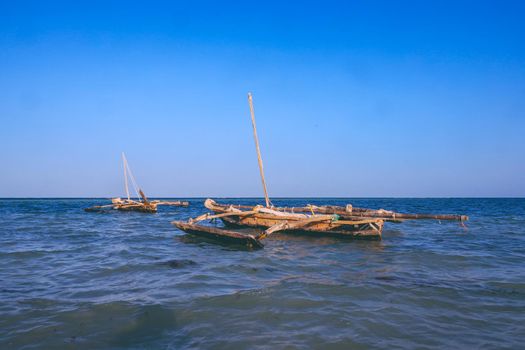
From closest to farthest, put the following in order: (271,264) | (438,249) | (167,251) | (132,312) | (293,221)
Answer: (132,312) → (271,264) → (167,251) → (438,249) → (293,221)

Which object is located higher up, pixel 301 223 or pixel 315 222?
pixel 301 223

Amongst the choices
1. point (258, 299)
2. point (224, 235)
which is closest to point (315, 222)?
point (224, 235)

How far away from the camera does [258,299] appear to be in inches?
252

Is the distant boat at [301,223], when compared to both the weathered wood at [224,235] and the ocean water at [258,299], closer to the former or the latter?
the weathered wood at [224,235]

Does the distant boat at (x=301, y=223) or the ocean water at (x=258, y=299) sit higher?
the distant boat at (x=301, y=223)

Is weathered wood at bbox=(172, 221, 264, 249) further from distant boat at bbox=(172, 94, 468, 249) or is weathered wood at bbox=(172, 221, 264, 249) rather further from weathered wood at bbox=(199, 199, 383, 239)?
weathered wood at bbox=(199, 199, 383, 239)

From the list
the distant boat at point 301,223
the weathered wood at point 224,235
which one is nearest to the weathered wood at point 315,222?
the distant boat at point 301,223

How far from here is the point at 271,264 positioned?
386 inches

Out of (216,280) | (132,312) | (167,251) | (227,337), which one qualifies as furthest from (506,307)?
(167,251)

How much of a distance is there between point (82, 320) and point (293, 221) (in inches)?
423

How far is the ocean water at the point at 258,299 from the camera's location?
474cm

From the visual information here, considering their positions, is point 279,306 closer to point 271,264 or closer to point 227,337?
point 227,337

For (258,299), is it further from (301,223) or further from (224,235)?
(301,223)

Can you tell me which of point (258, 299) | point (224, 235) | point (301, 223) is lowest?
point (258, 299)
